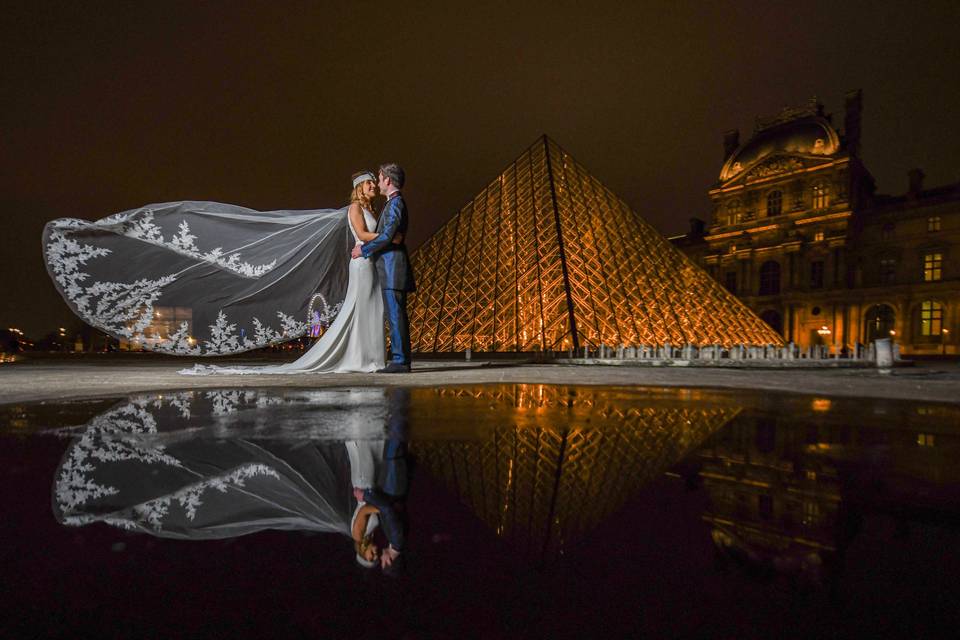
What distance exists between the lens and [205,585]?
2.59 ft

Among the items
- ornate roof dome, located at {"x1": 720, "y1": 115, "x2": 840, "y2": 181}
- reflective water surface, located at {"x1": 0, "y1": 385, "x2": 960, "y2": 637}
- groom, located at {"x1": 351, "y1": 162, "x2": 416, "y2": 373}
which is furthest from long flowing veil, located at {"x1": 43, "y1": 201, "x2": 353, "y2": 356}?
ornate roof dome, located at {"x1": 720, "y1": 115, "x2": 840, "y2": 181}

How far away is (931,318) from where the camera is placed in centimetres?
2925

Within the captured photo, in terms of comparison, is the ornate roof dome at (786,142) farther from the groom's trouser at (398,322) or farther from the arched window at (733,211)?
the groom's trouser at (398,322)

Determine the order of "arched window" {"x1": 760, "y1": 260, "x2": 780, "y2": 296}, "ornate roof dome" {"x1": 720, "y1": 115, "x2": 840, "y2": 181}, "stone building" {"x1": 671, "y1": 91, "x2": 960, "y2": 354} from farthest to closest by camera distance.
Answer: "arched window" {"x1": 760, "y1": 260, "x2": 780, "y2": 296} < "ornate roof dome" {"x1": 720, "y1": 115, "x2": 840, "y2": 181} < "stone building" {"x1": 671, "y1": 91, "x2": 960, "y2": 354}

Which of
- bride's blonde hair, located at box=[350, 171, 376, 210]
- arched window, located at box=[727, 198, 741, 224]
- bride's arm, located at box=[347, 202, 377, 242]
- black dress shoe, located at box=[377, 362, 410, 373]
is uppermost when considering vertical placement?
arched window, located at box=[727, 198, 741, 224]

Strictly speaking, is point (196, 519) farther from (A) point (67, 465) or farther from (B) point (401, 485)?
(A) point (67, 465)

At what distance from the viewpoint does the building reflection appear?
0.94 meters

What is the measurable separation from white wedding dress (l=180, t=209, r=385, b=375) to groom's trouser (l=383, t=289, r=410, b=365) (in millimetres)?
193

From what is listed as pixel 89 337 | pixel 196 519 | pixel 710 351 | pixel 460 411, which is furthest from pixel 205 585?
pixel 89 337

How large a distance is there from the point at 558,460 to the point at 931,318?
38.5 metres

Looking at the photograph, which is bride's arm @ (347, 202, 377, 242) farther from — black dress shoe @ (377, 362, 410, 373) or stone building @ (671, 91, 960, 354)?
stone building @ (671, 91, 960, 354)

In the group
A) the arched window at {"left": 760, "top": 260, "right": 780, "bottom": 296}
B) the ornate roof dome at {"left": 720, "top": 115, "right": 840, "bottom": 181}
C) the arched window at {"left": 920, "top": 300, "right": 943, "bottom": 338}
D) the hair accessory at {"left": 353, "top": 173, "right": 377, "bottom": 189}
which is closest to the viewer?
the hair accessory at {"left": 353, "top": 173, "right": 377, "bottom": 189}

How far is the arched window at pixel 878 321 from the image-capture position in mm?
30562

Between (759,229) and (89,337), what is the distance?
172 ft
